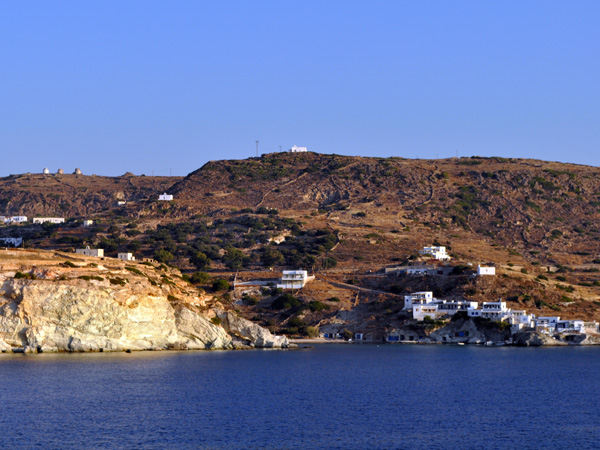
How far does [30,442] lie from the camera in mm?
35094

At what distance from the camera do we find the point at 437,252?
11369 centimetres

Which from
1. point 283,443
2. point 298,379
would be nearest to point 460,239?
point 298,379

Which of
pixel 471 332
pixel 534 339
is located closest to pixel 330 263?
pixel 471 332

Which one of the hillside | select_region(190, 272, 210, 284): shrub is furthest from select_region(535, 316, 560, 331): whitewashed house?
select_region(190, 272, 210, 284): shrub

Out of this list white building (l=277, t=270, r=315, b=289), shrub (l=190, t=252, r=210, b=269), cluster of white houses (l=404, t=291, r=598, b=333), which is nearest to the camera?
cluster of white houses (l=404, t=291, r=598, b=333)

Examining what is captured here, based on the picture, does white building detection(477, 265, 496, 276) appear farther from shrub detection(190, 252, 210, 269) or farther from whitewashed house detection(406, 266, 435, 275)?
shrub detection(190, 252, 210, 269)

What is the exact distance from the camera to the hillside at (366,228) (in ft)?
323

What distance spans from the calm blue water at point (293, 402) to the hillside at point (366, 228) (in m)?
27.4

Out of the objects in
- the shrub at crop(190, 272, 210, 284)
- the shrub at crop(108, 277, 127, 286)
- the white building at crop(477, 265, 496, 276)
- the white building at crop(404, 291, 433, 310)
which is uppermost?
the white building at crop(477, 265, 496, 276)

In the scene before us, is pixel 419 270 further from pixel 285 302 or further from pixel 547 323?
pixel 547 323

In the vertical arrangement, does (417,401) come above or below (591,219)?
below

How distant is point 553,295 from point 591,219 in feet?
172

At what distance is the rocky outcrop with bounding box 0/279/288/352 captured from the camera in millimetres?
63781

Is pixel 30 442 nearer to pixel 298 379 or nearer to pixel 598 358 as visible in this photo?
pixel 298 379
